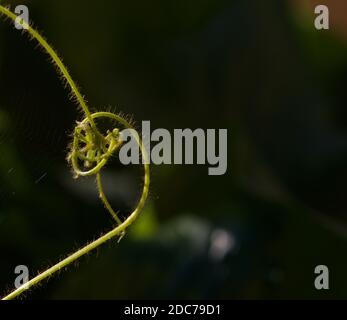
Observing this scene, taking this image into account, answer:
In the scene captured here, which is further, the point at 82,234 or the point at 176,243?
the point at 82,234

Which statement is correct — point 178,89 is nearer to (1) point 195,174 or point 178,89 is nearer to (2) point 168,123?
(2) point 168,123

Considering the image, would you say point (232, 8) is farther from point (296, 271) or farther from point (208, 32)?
point (296, 271)

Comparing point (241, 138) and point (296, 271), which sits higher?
point (241, 138)

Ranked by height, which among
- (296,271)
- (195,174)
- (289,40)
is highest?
(289,40)
